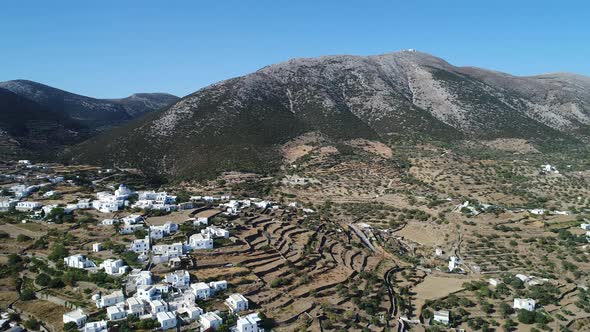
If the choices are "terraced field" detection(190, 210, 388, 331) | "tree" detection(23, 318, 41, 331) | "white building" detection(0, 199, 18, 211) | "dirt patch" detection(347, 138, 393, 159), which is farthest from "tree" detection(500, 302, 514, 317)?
"dirt patch" detection(347, 138, 393, 159)

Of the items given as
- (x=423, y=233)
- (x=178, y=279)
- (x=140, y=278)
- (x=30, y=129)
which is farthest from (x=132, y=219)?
(x=30, y=129)

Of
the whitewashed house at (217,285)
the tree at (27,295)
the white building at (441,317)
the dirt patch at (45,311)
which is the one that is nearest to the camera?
the dirt patch at (45,311)

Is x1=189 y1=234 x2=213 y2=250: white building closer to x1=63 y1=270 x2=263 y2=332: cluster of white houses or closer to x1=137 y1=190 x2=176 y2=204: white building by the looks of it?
x1=63 y1=270 x2=263 y2=332: cluster of white houses

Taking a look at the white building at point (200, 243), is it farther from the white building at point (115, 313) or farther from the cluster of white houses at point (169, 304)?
the white building at point (115, 313)

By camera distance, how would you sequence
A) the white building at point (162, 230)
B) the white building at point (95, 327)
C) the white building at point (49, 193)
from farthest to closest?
1. the white building at point (49, 193)
2. the white building at point (162, 230)
3. the white building at point (95, 327)

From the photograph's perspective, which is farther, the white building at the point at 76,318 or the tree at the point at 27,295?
the tree at the point at 27,295

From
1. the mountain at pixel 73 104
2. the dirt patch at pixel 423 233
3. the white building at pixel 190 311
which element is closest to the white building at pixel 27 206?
the white building at pixel 190 311
